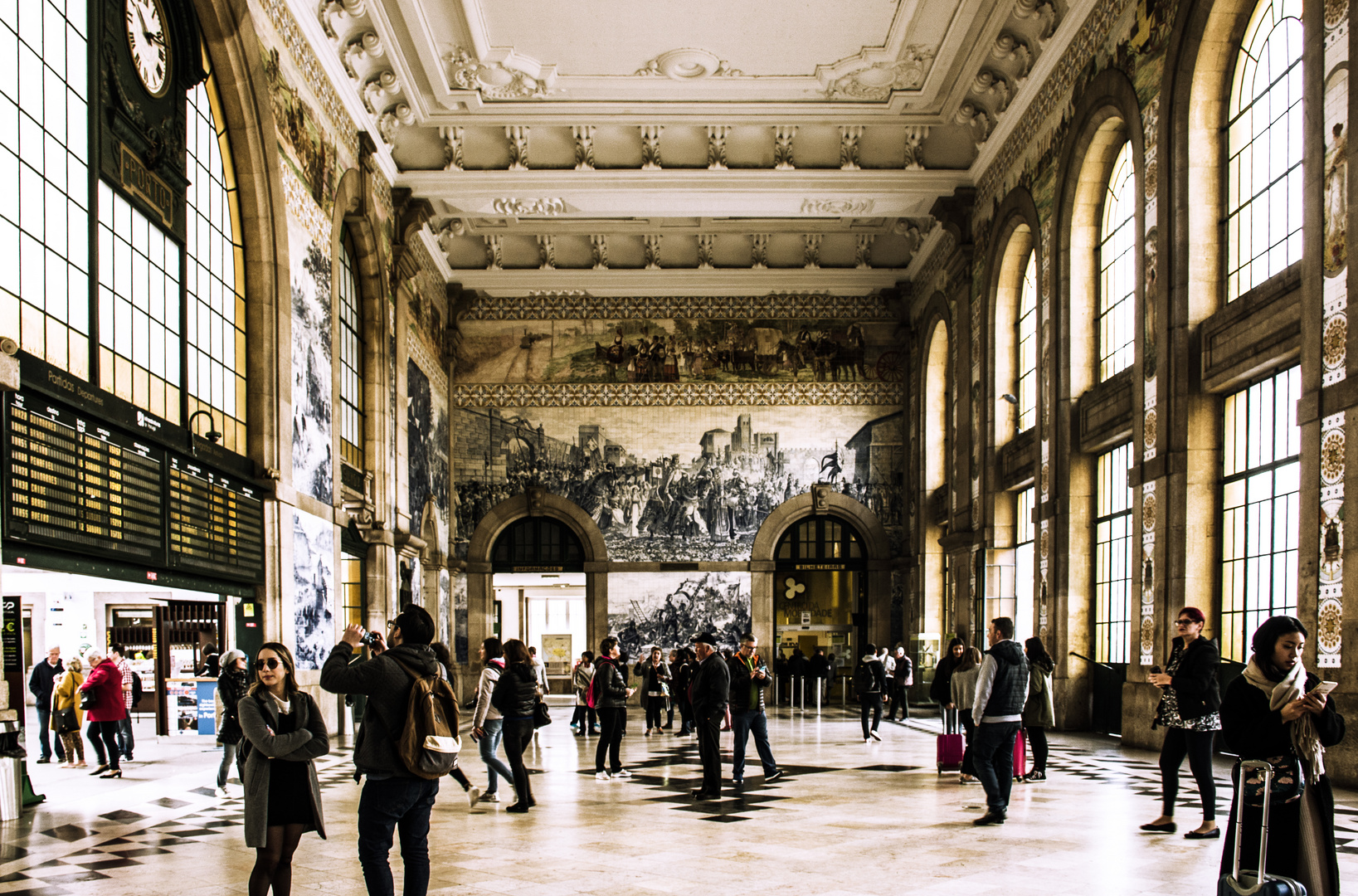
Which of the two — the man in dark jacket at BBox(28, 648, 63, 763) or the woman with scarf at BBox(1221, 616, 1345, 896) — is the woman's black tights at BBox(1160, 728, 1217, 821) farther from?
the man in dark jacket at BBox(28, 648, 63, 763)

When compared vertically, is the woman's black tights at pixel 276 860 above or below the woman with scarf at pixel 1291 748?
below

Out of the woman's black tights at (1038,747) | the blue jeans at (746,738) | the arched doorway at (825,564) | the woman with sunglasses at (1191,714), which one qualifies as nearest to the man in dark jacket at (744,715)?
the blue jeans at (746,738)

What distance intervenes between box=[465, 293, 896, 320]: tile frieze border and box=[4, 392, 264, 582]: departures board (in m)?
15.0

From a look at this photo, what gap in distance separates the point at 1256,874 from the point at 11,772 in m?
8.51

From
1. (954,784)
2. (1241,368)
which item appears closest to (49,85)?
(954,784)

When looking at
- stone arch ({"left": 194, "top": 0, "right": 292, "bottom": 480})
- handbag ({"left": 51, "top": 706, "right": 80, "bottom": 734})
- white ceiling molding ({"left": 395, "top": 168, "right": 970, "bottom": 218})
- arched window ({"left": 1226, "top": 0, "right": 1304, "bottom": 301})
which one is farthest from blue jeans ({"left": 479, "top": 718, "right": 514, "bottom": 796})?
white ceiling molding ({"left": 395, "top": 168, "right": 970, "bottom": 218})

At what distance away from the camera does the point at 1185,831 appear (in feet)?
27.2

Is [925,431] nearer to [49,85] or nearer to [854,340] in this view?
[854,340]

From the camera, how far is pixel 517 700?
10352mm

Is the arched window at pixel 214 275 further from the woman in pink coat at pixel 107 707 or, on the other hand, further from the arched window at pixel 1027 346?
the arched window at pixel 1027 346

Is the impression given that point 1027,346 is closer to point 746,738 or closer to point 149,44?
point 746,738

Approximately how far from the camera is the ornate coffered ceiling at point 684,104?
17.4 meters

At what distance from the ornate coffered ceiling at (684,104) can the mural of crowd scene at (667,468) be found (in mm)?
4287

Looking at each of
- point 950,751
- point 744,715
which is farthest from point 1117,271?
point 744,715
